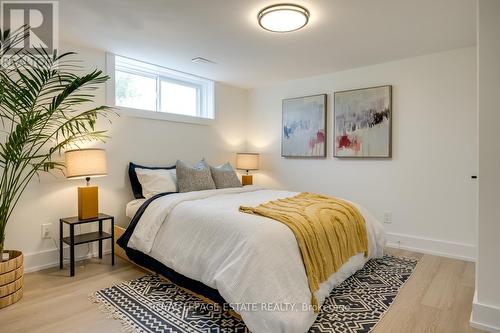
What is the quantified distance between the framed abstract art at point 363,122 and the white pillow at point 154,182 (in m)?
2.17

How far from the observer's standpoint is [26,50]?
2.60m

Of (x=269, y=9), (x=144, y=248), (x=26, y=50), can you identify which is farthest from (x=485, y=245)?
(x=26, y=50)

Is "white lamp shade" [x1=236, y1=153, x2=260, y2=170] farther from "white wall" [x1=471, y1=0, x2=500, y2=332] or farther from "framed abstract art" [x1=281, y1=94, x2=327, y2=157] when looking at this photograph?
"white wall" [x1=471, y1=0, x2=500, y2=332]

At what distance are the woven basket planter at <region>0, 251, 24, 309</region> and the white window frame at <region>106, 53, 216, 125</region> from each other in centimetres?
180

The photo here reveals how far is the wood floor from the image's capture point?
186 cm

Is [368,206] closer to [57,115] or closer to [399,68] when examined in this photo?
[399,68]

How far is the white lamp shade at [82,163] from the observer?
8.86 feet

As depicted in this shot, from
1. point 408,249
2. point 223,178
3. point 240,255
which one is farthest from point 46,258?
point 408,249

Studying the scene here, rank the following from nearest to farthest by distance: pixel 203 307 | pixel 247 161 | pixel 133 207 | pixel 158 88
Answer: pixel 203 307 → pixel 133 207 → pixel 158 88 → pixel 247 161

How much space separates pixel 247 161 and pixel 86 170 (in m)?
2.35

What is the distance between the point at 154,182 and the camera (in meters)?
3.25

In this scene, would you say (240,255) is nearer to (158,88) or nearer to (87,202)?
(87,202)

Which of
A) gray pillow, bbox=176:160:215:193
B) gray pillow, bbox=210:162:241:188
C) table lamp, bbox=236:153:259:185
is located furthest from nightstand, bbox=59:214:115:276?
table lamp, bbox=236:153:259:185

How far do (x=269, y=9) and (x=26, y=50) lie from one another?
7.10 ft
